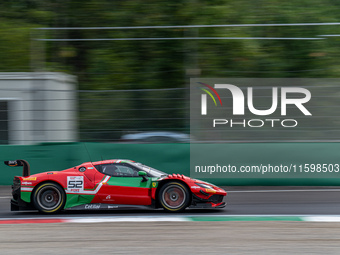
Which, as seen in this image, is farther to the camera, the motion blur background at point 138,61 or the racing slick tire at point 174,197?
the motion blur background at point 138,61

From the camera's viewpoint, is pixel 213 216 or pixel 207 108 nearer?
pixel 213 216

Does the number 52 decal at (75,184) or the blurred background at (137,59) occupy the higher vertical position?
the blurred background at (137,59)

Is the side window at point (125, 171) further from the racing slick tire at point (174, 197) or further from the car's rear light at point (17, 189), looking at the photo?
the car's rear light at point (17, 189)

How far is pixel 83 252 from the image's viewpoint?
5633 mm

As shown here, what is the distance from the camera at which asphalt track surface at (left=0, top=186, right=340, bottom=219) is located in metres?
8.26

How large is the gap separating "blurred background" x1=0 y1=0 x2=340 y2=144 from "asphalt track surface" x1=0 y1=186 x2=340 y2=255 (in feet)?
12.4

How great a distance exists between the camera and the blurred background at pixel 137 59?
11836mm

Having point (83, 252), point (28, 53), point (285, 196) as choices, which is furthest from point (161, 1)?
point (83, 252)

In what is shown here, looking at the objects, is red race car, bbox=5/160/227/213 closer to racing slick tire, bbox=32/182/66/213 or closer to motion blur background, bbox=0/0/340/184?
racing slick tire, bbox=32/182/66/213

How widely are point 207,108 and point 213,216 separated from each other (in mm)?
4373

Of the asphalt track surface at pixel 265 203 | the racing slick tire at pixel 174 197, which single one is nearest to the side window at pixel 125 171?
the racing slick tire at pixel 174 197

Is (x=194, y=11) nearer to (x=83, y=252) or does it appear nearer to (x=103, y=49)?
(x=103, y=49)

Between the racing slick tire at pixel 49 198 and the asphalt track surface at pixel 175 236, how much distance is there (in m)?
0.14

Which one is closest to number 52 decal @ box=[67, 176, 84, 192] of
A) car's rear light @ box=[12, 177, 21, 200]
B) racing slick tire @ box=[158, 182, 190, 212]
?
car's rear light @ box=[12, 177, 21, 200]
